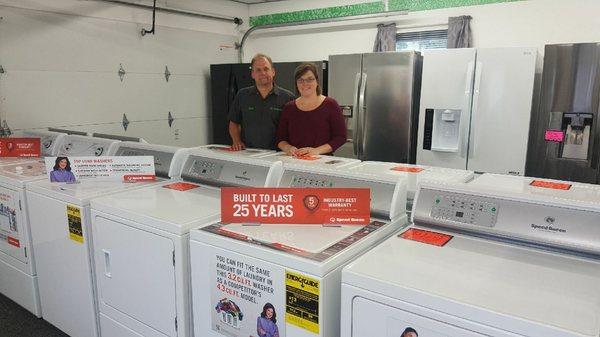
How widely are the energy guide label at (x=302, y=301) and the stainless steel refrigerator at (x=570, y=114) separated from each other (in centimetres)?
317

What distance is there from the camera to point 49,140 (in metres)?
3.74

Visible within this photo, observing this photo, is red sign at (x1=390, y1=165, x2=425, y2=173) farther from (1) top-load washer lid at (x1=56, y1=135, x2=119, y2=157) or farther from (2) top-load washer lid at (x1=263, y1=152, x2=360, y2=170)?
(1) top-load washer lid at (x1=56, y1=135, x2=119, y2=157)

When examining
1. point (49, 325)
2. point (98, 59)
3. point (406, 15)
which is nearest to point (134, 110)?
point (98, 59)

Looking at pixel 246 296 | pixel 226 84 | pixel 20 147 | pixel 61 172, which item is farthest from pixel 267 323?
pixel 226 84

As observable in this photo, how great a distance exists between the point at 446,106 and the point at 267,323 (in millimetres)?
3177

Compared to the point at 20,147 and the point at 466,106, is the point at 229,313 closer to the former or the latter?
the point at 20,147

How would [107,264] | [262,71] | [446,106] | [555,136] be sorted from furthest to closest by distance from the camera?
1. [446,106]
2. [555,136]
3. [262,71]
4. [107,264]

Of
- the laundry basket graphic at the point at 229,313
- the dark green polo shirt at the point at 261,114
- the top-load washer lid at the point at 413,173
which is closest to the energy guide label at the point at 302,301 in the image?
the laundry basket graphic at the point at 229,313

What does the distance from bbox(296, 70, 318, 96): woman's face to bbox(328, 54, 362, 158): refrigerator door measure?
149cm

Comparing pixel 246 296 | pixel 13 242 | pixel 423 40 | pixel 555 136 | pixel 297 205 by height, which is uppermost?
pixel 423 40

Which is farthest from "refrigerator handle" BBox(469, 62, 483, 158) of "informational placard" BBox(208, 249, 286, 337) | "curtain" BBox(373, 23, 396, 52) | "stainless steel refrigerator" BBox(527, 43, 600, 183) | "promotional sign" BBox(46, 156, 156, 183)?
"informational placard" BBox(208, 249, 286, 337)

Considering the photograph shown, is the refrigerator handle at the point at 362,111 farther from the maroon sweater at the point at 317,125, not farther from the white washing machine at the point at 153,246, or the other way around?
the white washing machine at the point at 153,246

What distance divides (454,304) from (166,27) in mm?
5063

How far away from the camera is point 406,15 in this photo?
5066 millimetres
